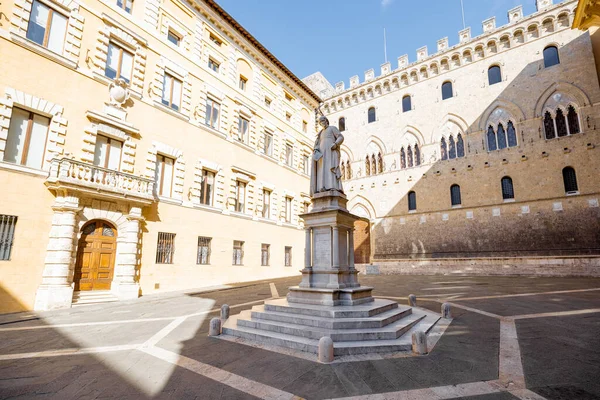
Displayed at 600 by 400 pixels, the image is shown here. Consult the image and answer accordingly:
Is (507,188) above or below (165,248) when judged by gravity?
above

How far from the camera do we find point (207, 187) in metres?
17.9

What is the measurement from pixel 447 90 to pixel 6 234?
32.1m

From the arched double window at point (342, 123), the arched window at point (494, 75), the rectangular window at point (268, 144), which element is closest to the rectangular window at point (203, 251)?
the rectangular window at point (268, 144)

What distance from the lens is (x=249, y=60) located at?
2219 cm

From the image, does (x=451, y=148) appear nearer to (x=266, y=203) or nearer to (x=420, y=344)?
A: (x=266, y=203)

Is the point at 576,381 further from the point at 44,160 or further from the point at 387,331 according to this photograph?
the point at 44,160

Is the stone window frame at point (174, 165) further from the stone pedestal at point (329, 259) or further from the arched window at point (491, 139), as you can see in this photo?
the arched window at point (491, 139)

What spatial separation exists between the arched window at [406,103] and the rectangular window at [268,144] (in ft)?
50.0

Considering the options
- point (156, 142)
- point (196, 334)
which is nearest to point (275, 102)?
point (156, 142)

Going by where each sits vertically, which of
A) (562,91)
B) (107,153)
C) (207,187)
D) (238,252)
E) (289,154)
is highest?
(562,91)

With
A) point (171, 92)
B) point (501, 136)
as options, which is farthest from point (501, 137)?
point (171, 92)

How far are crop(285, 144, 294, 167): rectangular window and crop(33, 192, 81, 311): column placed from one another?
16.1m

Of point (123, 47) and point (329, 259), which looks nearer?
point (329, 259)

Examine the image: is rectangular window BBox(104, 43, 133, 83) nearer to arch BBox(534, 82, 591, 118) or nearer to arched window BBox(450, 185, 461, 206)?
arched window BBox(450, 185, 461, 206)
